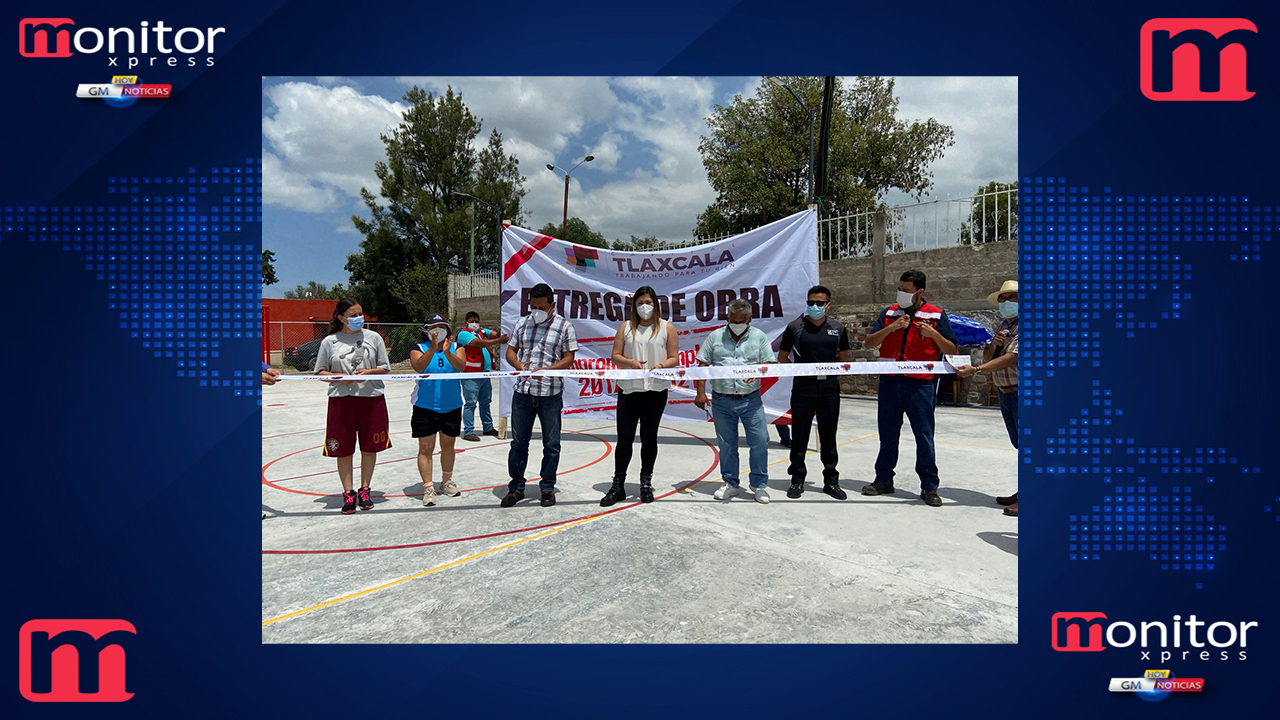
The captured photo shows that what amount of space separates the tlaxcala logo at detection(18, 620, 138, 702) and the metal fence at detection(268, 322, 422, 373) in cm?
2050

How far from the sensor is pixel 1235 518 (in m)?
2.32

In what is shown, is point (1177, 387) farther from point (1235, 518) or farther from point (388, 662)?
point (388, 662)

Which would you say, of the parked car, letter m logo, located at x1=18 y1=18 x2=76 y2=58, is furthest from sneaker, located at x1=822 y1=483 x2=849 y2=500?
the parked car

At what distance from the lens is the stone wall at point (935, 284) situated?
12.2m

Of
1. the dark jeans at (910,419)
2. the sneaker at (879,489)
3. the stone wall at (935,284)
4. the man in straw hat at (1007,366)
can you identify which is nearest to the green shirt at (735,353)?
the dark jeans at (910,419)

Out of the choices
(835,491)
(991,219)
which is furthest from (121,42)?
(991,219)

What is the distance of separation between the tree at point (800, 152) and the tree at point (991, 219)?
13670 mm

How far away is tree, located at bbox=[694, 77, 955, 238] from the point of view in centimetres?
2598

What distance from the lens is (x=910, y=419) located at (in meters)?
5.02

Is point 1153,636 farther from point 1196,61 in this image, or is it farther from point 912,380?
point 912,380

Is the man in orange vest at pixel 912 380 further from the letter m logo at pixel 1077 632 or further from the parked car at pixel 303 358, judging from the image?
the parked car at pixel 303 358

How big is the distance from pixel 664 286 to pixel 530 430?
139 inches

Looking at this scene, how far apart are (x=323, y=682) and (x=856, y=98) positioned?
31.4 m

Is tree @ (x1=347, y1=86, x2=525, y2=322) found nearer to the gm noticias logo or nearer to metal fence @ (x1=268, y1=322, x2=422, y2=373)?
metal fence @ (x1=268, y1=322, x2=422, y2=373)
